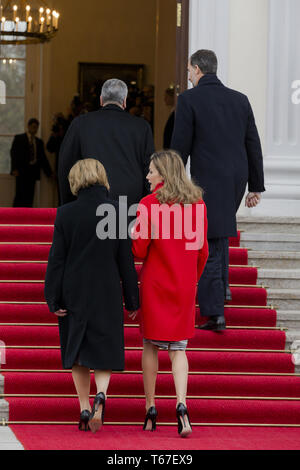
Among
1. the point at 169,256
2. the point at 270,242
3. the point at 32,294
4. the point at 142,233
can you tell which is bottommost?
the point at 32,294

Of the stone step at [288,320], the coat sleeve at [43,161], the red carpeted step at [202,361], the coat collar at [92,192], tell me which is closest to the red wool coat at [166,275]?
the coat collar at [92,192]

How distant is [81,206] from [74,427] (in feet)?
4.20

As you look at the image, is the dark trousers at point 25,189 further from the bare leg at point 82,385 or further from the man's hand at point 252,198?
the bare leg at point 82,385

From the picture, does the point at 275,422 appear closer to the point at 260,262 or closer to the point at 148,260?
the point at 148,260

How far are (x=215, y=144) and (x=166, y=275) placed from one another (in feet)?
4.66

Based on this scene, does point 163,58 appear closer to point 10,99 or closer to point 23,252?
point 10,99

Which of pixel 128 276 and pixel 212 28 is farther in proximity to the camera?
pixel 212 28

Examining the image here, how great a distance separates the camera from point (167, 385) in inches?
251

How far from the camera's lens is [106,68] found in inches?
650

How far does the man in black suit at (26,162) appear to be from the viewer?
1467 centimetres

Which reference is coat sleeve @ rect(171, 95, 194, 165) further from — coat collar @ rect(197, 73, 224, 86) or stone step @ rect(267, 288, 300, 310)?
stone step @ rect(267, 288, 300, 310)

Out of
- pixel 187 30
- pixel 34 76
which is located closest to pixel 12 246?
pixel 187 30

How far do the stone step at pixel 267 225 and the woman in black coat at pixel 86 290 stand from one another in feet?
10.1

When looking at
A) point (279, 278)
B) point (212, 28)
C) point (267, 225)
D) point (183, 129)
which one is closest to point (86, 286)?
point (183, 129)
